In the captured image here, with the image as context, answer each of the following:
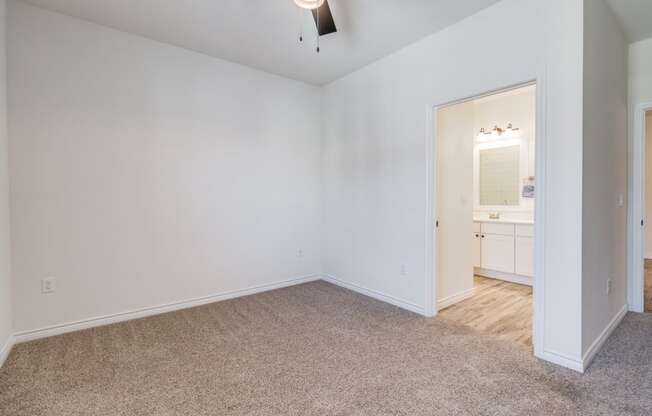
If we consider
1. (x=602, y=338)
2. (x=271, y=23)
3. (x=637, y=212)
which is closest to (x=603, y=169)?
(x=637, y=212)

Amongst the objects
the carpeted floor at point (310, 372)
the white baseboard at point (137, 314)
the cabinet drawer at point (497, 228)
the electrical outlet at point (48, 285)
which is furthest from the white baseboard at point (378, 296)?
the electrical outlet at point (48, 285)

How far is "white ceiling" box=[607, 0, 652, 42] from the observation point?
8.01ft

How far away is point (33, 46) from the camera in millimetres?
2594

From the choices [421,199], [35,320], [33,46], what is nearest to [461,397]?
[421,199]

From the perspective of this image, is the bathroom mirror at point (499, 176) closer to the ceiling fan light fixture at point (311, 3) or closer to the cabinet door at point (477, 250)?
the cabinet door at point (477, 250)

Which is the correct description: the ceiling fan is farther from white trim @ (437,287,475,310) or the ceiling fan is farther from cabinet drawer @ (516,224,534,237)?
cabinet drawer @ (516,224,534,237)

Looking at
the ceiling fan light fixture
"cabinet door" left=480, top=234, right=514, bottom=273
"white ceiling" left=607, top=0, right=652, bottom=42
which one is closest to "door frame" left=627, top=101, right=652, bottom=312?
"white ceiling" left=607, top=0, right=652, bottom=42

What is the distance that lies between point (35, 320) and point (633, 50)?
5994 millimetres

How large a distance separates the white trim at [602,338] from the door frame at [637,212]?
0.18 metres

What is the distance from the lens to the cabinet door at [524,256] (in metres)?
4.02

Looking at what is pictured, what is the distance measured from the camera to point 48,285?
268 centimetres

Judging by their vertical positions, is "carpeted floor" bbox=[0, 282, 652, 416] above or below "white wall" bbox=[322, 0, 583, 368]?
below

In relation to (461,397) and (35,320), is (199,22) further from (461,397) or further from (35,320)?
(461,397)

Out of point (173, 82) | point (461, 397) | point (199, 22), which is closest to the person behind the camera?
point (461, 397)
